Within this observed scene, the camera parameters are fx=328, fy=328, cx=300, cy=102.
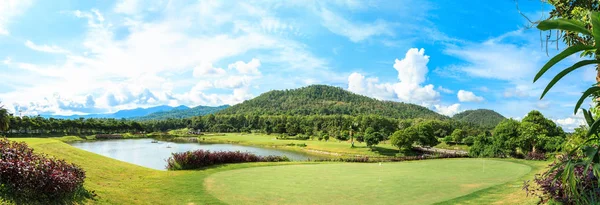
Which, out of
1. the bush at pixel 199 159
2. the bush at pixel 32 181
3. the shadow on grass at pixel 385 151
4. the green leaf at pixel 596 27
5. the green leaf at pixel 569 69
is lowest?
the shadow on grass at pixel 385 151

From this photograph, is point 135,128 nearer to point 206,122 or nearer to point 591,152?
point 206,122

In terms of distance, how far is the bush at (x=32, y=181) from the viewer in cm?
540

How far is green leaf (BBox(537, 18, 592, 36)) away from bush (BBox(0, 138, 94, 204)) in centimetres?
724

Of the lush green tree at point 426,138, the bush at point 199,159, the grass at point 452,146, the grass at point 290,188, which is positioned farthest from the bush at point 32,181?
the grass at point 452,146

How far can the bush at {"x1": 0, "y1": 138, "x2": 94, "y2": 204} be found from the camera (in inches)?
213

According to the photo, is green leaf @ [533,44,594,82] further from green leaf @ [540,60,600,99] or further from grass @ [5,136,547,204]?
grass @ [5,136,547,204]

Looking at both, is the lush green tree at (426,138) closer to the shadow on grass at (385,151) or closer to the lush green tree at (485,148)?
the shadow on grass at (385,151)

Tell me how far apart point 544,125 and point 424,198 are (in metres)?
33.8

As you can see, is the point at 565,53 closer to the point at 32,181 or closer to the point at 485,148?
the point at 32,181

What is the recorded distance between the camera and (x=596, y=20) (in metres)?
1.81

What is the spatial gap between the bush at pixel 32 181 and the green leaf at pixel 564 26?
7.24m

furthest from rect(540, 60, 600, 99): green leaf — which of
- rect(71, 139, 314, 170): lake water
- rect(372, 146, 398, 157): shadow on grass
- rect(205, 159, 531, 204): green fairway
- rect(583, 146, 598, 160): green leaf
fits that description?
rect(372, 146, 398, 157): shadow on grass

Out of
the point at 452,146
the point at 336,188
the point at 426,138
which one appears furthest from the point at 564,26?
the point at 452,146

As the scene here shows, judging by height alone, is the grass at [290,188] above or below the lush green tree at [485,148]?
below
